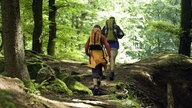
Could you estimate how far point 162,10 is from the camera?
30.4 metres

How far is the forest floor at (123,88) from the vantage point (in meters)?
6.61

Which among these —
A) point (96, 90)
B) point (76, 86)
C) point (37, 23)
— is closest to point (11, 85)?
point (76, 86)

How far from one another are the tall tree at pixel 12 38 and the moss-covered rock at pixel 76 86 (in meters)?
2.51

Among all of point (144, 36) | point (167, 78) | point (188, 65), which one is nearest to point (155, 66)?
point (167, 78)

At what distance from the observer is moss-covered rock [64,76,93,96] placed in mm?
9816

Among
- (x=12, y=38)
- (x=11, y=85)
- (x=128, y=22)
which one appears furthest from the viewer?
(x=128, y=22)

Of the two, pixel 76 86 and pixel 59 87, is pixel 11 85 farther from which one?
pixel 76 86

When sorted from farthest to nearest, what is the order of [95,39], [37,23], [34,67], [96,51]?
[37,23] < [34,67] < [96,51] < [95,39]

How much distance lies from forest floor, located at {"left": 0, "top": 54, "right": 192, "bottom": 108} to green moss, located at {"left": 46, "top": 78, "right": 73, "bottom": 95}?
0.27 metres

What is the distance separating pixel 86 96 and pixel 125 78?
305 cm

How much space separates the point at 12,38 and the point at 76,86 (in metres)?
3.26

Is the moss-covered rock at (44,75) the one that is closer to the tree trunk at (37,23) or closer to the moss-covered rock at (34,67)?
the moss-covered rock at (34,67)

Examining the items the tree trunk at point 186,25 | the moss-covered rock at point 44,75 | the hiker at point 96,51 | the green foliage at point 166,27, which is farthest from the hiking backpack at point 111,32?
the tree trunk at point 186,25

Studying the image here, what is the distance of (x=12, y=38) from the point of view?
735cm
